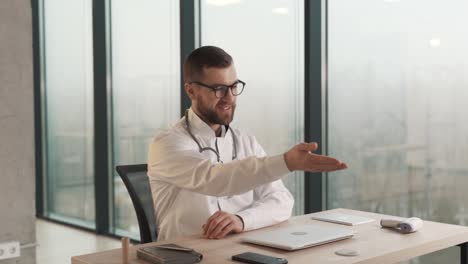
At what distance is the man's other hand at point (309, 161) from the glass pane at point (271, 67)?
7.68ft

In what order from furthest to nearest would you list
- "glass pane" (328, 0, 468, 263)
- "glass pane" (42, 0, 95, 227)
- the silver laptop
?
"glass pane" (42, 0, 95, 227), "glass pane" (328, 0, 468, 263), the silver laptop

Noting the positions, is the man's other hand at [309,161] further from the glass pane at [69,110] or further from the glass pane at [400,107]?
the glass pane at [69,110]

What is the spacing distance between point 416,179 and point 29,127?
2.41 meters

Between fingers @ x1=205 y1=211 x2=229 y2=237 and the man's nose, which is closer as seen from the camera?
fingers @ x1=205 y1=211 x2=229 y2=237

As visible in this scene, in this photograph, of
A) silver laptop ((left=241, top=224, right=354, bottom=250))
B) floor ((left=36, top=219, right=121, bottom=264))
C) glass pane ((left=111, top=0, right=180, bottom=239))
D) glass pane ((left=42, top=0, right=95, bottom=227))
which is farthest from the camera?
glass pane ((left=42, top=0, right=95, bottom=227))

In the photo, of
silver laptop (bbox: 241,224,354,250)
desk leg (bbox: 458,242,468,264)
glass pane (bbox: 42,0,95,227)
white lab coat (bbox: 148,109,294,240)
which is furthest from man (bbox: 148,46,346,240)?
glass pane (bbox: 42,0,95,227)

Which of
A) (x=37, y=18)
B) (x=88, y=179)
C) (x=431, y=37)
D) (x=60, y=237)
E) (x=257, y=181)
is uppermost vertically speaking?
(x=37, y=18)

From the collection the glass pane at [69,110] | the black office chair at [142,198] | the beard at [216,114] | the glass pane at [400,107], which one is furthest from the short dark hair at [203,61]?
the glass pane at [69,110]

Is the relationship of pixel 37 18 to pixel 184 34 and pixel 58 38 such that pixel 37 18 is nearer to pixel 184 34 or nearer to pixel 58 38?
pixel 58 38

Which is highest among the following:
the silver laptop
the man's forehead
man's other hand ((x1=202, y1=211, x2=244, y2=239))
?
the man's forehead

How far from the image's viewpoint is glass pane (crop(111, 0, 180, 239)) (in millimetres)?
5457

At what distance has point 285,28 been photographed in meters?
4.45

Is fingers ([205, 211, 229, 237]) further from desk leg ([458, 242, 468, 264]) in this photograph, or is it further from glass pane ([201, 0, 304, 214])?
glass pane ([201, 0, 304, 214])

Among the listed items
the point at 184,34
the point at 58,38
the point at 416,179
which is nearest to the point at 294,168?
the point at 416,179
